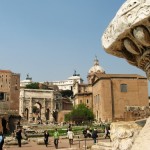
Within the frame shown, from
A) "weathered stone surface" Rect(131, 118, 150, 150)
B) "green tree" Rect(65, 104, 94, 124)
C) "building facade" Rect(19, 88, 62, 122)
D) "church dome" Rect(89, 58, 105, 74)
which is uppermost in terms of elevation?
"church dome" Rect(89, 58, 105, 74)

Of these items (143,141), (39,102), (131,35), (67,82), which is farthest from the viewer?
(67,82)

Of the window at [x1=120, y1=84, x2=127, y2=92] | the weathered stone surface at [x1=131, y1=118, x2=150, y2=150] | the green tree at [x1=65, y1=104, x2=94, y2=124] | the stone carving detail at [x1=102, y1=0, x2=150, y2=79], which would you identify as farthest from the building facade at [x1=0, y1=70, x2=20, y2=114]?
the weathered stone surface at [x1=131, y1=118, x2=150, y2=150]

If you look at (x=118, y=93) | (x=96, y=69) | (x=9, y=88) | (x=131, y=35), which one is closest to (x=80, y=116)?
(x=118, y=93)

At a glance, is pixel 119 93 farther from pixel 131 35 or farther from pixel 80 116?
pixel 131 35

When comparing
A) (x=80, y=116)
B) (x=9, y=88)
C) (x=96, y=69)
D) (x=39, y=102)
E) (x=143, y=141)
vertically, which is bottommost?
(x=143, y=141)

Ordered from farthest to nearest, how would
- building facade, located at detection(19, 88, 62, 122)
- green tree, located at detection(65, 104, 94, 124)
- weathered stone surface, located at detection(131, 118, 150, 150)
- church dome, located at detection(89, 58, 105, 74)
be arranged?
church dome, located at detection(89, 58, 105, 74)
building facade, located at detection(19, 88, 62, 122)
green tree, located at detection(65, 104, 94, 124)
weathered stone surface, located at detection(131, 118, 150, 150)

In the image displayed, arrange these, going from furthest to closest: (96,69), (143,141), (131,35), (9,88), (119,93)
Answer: (96,69), (119,93), (9,88), (131,35), (143,141)

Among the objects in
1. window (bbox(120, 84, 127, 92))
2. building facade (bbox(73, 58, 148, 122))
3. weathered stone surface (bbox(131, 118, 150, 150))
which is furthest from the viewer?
window (bbox(120, 84, 127, 92))

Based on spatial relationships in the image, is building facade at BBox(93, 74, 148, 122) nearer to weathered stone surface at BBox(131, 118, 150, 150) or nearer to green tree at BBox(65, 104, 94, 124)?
green tree at BBox(65, 104, 94, 124)

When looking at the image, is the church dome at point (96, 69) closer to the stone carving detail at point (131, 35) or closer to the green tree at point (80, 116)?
the green tree at point (80, 116)

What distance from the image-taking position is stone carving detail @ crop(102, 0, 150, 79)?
104 inches

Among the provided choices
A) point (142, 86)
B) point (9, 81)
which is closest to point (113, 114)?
point (142, 86)

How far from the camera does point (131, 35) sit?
2.83 metres

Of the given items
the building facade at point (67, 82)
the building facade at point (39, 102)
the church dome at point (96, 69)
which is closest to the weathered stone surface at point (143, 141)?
the building facade at point (39, 102)
